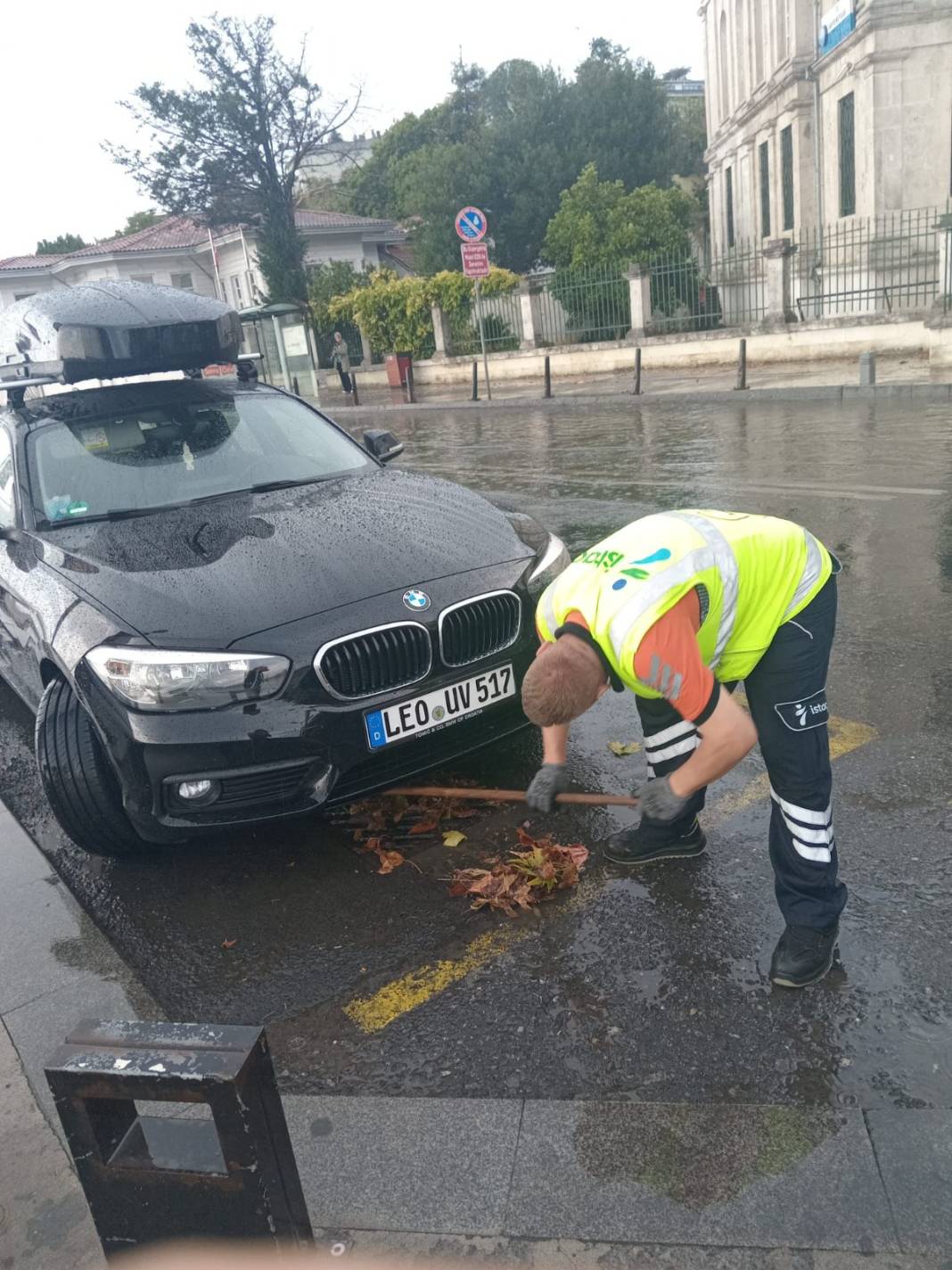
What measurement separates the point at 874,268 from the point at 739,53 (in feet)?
63.2

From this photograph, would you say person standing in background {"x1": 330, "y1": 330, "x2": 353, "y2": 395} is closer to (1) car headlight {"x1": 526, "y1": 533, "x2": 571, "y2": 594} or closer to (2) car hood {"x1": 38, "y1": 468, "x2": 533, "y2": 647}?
(2) car hood {"x1": 38, "y1": 468, "x2": 533, "y2": 647}

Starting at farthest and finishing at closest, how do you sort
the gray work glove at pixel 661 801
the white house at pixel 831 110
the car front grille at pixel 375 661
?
the white house at pixel 831 110
the car front grille at pixel 375 661
the gray work glove at pixel 661 801

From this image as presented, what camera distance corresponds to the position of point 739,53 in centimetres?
3578

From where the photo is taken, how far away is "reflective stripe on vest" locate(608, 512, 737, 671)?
2389 mm

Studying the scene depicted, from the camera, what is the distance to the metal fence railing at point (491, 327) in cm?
2678

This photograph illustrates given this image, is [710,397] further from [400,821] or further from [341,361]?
[400,821]

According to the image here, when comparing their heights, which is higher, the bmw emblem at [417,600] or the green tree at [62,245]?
the green tree at [62,245]

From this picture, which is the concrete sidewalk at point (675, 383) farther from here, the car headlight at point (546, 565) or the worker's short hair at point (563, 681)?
the worker's short hair at point (563, 681)

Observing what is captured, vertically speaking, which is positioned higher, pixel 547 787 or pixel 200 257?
pixel 200 257

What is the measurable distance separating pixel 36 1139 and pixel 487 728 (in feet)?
6.37

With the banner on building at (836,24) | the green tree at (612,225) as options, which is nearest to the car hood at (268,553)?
the banner on building at (836,24)

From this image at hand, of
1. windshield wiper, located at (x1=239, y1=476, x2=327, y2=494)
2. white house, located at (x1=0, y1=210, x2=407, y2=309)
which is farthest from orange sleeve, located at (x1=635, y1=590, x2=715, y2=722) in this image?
white house, located at (x1=0, y1=210, x2=407, y2=309)

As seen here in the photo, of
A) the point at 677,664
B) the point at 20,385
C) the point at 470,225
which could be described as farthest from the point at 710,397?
the point at 677,664

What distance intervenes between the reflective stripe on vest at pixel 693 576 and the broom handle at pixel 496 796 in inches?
26.1
